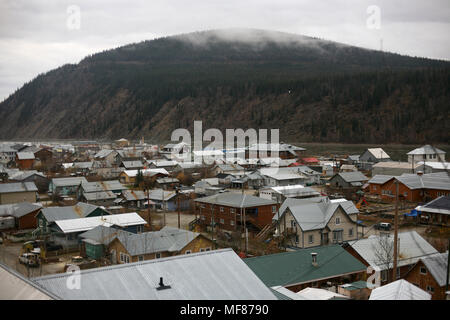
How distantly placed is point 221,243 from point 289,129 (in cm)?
5576

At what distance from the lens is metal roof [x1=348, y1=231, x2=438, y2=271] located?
444 inches

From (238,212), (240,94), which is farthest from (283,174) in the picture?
(240,94)

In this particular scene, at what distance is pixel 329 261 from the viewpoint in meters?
11.0

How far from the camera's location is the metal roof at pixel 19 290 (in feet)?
14.3

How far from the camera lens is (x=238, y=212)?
17.2 m

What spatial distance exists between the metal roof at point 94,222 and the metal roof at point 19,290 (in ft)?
35.7

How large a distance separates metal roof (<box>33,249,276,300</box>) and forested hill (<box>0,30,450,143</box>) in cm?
5243

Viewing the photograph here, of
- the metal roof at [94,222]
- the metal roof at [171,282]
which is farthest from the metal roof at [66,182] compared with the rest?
the metal roof at [171,282]

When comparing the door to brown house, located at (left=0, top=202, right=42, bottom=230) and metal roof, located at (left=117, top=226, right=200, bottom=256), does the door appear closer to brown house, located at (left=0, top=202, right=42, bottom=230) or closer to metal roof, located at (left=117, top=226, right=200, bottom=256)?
metal roof, located at (left=117, top=226, right=200, bottom=256)

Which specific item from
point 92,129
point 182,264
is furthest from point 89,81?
point 182,264

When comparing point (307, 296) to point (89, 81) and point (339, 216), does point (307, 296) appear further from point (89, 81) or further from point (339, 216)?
point (89, 81)

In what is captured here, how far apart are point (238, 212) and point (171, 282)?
1185 centimetres
